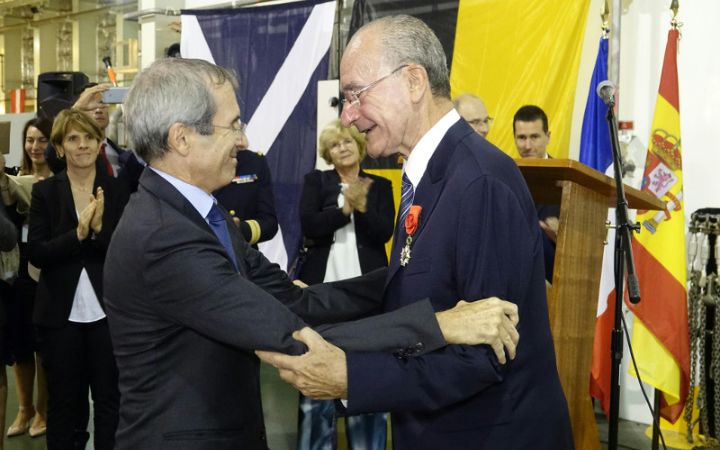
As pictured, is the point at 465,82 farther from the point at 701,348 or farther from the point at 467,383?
the point at 467,383

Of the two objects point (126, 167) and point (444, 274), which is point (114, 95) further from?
point (444, 274)

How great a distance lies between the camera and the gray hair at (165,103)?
5.53ft

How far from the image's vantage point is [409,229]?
5.14ft

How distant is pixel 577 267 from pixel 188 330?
1440mm

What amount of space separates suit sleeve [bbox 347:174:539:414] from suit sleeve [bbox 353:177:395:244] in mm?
2399

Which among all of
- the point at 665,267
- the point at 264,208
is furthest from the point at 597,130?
the point at 264,208

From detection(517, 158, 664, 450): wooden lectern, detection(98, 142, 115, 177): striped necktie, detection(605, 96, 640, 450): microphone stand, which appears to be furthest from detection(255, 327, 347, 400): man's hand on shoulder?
detection(98, 142, 115, 177): striped necktie

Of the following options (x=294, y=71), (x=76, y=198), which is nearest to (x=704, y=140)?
(x=294, y=71)

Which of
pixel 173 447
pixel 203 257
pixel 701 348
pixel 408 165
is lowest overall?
pixel 701 348

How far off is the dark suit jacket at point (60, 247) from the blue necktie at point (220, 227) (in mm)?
1809

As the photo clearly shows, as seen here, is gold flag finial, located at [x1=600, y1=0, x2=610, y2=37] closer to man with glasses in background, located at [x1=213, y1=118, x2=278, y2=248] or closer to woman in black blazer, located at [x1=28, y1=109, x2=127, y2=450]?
man with glasses in background, located at [x1=213, y1=118, x2=278, y2=248]

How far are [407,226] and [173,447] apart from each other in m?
0.64

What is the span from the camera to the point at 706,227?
167 inches

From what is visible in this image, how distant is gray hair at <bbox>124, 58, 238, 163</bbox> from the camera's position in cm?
169
